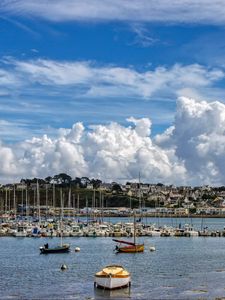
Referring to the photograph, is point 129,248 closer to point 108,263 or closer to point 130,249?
point 130,249

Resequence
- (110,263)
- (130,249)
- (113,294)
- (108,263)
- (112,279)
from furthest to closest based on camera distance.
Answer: (130,249) < (110,263) < (108,263) < (112,279) < (113,294)

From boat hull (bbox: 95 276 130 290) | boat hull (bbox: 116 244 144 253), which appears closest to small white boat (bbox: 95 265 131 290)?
boat hull (bbox: 95 276 130 290)

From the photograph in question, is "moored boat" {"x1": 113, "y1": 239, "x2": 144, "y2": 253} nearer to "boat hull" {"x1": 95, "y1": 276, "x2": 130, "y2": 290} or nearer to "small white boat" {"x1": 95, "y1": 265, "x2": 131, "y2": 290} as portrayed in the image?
"small white boat" {"x1": 95, "y1": 265, "x2": 131, "y2": 290}

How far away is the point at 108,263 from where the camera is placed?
9269cm

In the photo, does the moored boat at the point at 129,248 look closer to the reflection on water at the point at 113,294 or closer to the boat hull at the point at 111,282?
the reflection on water at the point at 113,294

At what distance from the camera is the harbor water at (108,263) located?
197ft

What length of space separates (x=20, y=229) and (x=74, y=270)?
7111 centimetres

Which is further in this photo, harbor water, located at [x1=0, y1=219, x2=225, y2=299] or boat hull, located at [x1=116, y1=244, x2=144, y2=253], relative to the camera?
boat hull, located at [x1=116, y1=244, x2=144, y2=253]

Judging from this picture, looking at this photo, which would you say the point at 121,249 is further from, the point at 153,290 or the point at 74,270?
the point at 153,290

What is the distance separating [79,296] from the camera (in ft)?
192

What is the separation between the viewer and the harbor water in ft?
197

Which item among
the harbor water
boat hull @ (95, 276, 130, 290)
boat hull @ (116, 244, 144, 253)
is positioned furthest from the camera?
boat hull @ (116, 244, 144, 253)

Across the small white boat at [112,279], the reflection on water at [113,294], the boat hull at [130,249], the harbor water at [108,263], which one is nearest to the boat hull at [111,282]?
the small white boat at [112,279]

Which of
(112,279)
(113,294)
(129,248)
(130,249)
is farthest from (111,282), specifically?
(130,249)
